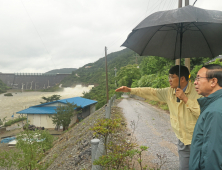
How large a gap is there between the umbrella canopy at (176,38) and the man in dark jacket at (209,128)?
2.93 ft

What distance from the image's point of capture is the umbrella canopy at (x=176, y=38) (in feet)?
6.86

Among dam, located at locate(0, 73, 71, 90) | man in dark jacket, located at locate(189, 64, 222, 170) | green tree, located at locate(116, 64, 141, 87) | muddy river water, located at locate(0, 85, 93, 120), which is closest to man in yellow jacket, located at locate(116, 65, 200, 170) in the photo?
man in dark jacket, located at locate(189, 64, 222, 170)

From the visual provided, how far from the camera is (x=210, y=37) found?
2334mm

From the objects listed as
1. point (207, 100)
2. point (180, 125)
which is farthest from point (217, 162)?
point (180, 125)

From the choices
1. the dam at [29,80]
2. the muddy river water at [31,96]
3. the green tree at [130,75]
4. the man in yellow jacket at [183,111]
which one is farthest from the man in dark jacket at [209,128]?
the dam at [29,80]

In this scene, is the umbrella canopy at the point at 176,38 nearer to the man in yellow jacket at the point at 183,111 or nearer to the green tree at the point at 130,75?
the man in yellow jacket at the point at 183,111

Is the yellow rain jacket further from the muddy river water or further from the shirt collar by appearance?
the muddy river water

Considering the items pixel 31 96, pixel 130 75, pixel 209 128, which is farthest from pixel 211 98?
pixel 31 96

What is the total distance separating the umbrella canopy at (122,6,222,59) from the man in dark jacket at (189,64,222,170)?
2.93 feet

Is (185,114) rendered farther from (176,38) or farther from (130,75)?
(130,75)

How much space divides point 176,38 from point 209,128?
1954 millimetres

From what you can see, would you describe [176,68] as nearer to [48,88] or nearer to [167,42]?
[167,42]

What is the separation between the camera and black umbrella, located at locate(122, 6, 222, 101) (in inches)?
82.2

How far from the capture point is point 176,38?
2.52 metres
